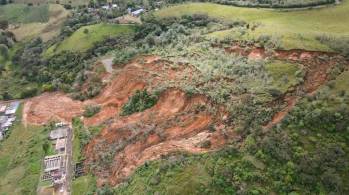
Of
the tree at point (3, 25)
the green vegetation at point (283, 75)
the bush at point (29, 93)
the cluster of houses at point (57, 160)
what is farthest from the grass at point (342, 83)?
the tree at point (3, 25)

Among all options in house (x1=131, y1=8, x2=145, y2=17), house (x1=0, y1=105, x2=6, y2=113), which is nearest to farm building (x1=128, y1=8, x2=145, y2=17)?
house (x1=131, y1=8, x2=145, y2=17)

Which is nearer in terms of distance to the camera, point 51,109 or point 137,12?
point 51,109

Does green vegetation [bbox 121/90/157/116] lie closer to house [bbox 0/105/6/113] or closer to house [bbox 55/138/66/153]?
house [bbox 55/138/66/153]

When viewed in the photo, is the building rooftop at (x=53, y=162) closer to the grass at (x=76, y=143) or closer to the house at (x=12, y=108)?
the grass at (x=76, y=143)

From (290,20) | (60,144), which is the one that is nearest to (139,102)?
(60,144)

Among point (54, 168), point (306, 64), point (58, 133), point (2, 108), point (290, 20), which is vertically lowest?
point (54, 168)

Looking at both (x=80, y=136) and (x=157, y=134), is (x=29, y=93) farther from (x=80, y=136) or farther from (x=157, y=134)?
(x=157, y=134)
